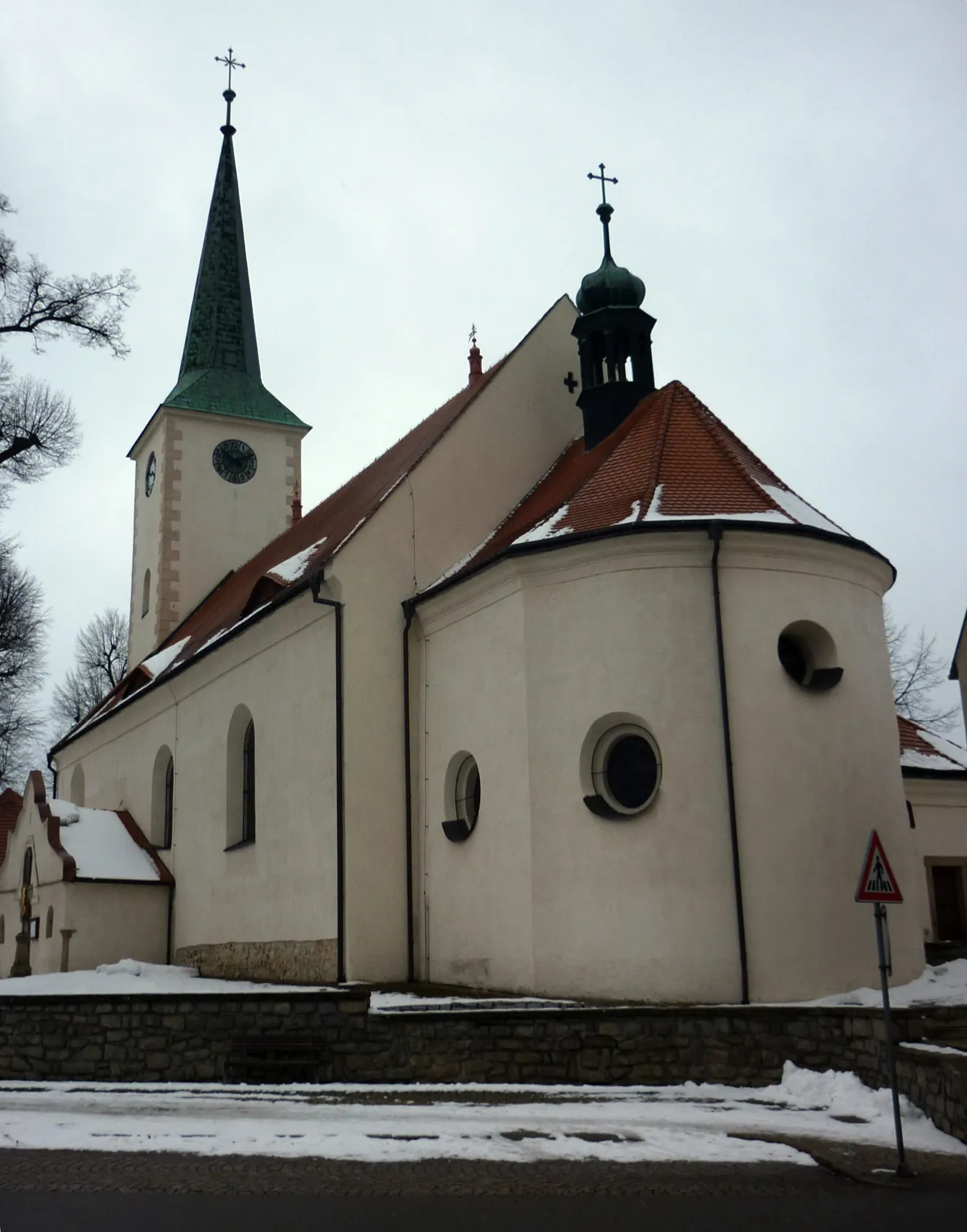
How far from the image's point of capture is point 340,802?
16.7 m

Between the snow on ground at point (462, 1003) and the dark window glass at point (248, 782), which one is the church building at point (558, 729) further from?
the snow on ground at point (462, 1003)

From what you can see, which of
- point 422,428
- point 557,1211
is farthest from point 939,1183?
point 422,428

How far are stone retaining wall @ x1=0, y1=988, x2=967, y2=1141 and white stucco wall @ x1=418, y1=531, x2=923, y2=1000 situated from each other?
2.10 metres

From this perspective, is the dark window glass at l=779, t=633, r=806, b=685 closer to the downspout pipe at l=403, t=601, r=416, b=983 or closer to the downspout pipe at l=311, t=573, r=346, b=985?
the downspout pipe at l=403, t=601, r=416, b=983

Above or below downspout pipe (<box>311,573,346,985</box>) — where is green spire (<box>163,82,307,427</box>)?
above

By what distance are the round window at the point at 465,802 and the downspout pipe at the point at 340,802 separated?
4.60 ft

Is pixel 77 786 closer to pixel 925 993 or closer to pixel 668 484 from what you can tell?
pixel 668 484

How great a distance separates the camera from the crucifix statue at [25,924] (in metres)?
23.2

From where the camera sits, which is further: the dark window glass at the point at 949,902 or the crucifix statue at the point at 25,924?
the crucifix statue at the point at 25,924

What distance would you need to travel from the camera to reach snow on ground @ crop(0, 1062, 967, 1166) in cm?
862

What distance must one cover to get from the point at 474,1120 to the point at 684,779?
516 centimetres

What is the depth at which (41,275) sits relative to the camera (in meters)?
17.9

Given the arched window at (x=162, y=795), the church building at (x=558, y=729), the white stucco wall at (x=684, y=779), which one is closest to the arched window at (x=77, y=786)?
the arched window at (x=162, y=795)

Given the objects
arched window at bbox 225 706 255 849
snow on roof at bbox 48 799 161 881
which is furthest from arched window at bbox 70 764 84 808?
arched window at bbox 225 706 255 849
